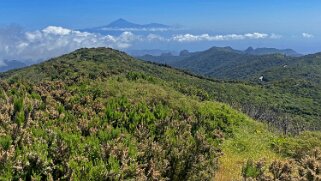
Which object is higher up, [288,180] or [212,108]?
[288,180]

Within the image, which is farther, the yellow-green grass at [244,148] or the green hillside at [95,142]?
the yellow-green grass at [244,148]

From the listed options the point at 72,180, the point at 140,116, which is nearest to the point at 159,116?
the point at 140,116

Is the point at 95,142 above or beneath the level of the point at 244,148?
above

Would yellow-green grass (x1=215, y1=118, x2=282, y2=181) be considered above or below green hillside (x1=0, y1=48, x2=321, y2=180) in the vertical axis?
below

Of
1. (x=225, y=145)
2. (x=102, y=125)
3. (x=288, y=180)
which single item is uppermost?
(x=102, y=125)

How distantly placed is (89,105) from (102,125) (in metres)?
2.19

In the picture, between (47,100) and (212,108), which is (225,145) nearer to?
(212,108)

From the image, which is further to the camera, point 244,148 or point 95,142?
point 244,148

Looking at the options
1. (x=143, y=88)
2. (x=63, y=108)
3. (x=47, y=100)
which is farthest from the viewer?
(x=143, y=88)

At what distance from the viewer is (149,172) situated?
7.35 metres

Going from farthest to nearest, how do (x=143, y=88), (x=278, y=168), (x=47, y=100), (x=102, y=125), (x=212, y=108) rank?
(x=143, y=88) < (x=212, y=108) < (x=47, y=100) < (x=102, y=125) < (x=278, y=168)

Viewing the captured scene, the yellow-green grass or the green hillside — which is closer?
A: the green hillside

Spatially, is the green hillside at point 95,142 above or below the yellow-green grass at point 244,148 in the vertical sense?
above

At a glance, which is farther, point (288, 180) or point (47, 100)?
point (47, 100)
